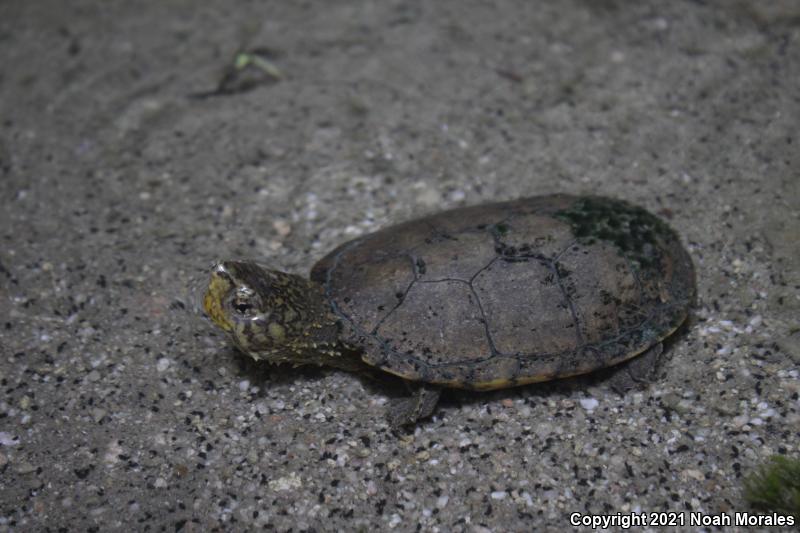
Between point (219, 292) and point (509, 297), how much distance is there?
1.31 metres

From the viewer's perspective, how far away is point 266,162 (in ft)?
16.5

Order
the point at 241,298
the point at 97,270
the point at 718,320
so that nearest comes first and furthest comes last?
the point at 241,298
the point at 718,320
the point at 97,270

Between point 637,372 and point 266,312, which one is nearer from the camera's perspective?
point 266,312

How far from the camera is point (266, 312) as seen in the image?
3385mm

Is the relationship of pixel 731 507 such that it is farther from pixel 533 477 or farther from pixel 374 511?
pixel 374 511

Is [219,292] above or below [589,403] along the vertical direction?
above

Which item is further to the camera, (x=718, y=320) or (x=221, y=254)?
(x=221, y=254)

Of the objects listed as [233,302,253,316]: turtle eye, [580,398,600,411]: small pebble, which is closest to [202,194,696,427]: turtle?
[233,302,253,316]: turtle eye

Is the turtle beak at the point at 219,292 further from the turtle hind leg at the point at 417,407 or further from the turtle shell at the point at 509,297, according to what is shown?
the turtle hind leg at the point at 417,407

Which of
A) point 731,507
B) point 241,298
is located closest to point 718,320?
point 731,507

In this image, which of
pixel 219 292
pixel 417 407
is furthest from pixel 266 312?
pixel 417 407

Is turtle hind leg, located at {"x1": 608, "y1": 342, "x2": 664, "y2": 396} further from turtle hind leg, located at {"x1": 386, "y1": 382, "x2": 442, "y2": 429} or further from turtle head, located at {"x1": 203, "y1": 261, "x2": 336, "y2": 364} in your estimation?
turtle head, located at {"x1": 203, "y1": 261, "x2": 336, "y2": 364}

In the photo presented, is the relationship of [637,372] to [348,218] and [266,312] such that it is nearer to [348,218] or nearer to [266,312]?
[266,312]

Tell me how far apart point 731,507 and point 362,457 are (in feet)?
5.15
